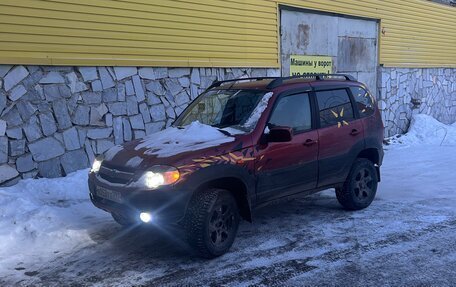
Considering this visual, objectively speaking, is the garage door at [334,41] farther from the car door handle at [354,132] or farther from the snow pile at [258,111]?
the snow pile at [258,111]

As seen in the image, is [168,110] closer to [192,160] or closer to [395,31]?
[192,160]

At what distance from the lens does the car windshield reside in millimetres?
5230

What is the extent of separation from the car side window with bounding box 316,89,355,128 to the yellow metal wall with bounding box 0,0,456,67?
3.95m

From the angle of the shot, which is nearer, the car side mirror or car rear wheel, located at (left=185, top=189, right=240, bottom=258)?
car rear wheel, located at (left=185, top=189, right=240, bottom=258)

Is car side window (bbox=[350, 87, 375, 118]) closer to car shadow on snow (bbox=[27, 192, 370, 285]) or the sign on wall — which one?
car shadow on snow (bbox=[27, 192, 370, 285])

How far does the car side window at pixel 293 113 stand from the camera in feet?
17.3

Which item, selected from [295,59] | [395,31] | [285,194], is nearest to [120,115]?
[285,194]

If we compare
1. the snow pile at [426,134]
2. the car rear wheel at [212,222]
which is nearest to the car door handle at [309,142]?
the car rear wheel at [212,222]

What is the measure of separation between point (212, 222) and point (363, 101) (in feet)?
10.2

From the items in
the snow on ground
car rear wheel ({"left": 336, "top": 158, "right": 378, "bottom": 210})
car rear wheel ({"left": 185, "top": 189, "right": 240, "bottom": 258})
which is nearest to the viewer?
the snow on ground

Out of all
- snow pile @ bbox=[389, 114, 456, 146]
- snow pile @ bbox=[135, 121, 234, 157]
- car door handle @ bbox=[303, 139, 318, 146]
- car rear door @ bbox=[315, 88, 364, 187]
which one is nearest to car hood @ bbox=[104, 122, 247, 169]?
snow pile @ bbox=[135, 121, 234, 157]

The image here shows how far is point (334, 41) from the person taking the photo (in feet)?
41.7

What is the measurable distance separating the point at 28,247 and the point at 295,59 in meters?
8.39

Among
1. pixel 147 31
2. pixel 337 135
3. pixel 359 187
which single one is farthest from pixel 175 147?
pixel 147 31
